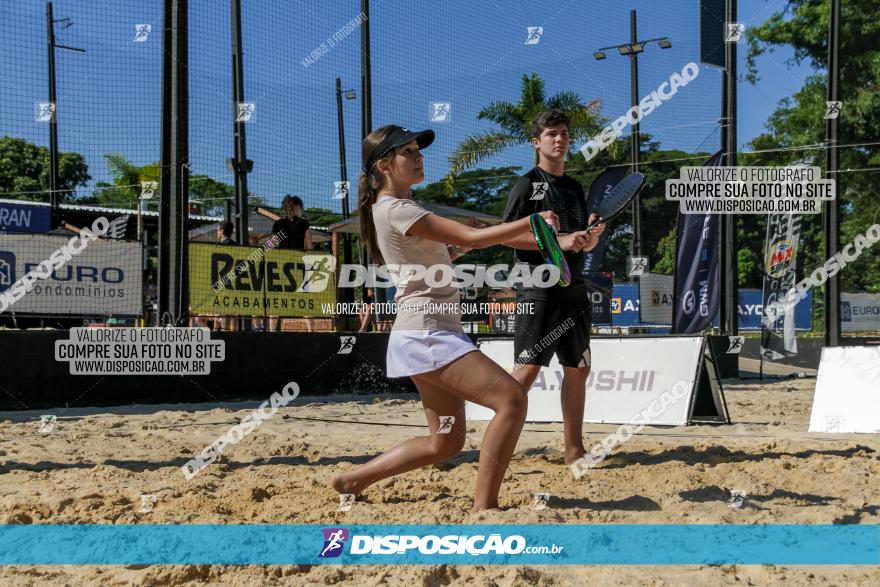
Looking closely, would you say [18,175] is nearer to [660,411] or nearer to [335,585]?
[660,411]

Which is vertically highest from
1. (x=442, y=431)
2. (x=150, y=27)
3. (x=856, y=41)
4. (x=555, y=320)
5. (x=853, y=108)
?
(x=856, y=41)

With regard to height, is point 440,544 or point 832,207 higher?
point 832,207

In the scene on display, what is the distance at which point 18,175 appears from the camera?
36750 mm

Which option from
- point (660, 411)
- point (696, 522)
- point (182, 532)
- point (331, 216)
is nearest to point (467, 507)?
point (696, 522)

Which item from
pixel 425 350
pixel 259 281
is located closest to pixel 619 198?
pixel 425 350

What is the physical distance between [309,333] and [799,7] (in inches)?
1023

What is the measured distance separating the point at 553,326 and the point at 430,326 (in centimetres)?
169

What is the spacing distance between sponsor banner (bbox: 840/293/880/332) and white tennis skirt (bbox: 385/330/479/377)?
23.5m

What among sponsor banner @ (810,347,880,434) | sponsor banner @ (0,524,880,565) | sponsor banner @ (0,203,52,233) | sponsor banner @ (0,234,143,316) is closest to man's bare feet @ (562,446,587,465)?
sponsor banner @ (0,524,880,565)

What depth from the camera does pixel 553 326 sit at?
16.3 ft

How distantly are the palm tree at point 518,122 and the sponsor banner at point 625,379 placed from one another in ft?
11.3

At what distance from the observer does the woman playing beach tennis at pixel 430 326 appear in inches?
133
